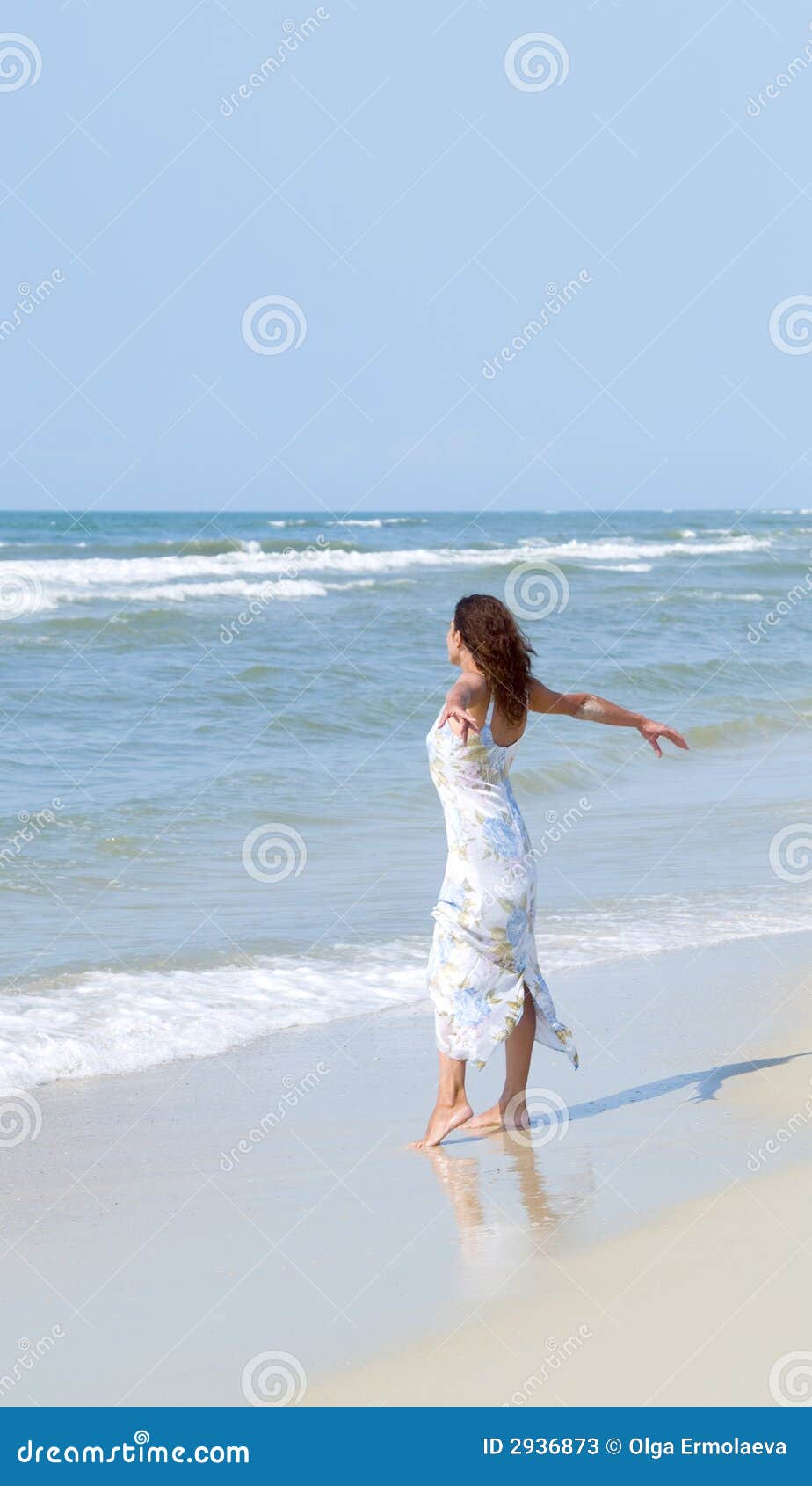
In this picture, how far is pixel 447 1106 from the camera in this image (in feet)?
14.2

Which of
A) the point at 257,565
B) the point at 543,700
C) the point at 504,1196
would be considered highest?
the point at 543,700

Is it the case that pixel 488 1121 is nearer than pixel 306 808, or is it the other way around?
pixel 488 1121

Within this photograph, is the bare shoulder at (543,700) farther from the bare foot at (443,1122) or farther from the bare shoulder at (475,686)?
the bare foot at (443,1122)

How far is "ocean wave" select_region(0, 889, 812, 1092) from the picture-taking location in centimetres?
507

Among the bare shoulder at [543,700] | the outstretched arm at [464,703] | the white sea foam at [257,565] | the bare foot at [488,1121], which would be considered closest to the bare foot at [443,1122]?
the bare foot at [488,1121]

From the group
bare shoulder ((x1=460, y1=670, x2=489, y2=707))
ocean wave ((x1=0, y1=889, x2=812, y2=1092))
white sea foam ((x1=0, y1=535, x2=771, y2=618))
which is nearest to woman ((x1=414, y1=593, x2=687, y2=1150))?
bare shoulder ((x1=460, y1=670, x2=489, y2=707))

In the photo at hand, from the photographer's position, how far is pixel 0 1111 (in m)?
4.57

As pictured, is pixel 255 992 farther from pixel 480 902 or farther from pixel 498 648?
pixel 498 648

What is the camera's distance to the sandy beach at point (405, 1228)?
293 centimetres

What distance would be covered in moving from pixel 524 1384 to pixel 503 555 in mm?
35076

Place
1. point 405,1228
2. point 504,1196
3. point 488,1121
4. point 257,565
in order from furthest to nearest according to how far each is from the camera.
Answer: point 257,565 < point 488,1121 < point 504,1196 < point 405,1228

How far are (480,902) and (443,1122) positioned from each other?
24.7 inches

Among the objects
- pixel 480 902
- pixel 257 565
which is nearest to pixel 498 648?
pixel 480 902

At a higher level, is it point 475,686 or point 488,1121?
point 475,686
